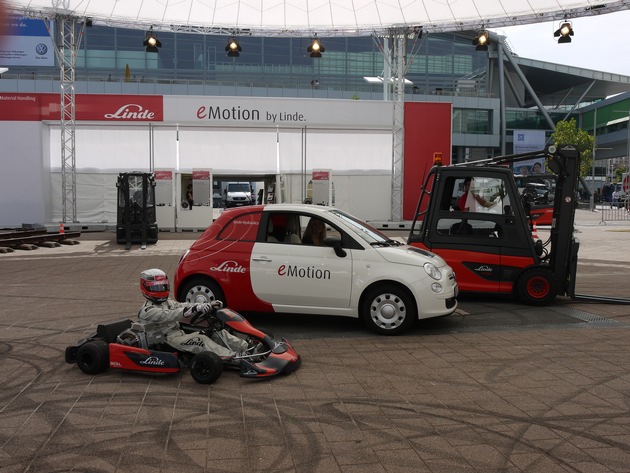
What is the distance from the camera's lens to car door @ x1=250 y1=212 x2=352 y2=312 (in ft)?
25.7

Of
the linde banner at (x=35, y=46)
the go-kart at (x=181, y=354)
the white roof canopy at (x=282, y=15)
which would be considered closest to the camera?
the go-kart at (x=181, y=354)

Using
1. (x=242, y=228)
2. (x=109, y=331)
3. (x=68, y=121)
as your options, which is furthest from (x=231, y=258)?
(x=68, y=121)

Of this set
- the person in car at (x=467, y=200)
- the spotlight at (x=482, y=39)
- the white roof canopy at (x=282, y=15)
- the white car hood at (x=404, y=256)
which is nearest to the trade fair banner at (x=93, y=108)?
the white roof canopy at (x=282, y=15)

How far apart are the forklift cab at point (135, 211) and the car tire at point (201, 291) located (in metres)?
12.4

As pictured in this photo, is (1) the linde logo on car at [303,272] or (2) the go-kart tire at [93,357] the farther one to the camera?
(1) the linde logo on car at [303,272]

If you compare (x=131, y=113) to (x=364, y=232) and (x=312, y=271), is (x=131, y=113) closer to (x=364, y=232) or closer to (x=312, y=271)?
(x=364, y=232)

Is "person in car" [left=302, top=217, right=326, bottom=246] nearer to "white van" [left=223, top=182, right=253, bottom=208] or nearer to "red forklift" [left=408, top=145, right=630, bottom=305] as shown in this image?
"red forklift" [left=408, top=145, right=630, bottom=305]

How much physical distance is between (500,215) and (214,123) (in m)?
18.9

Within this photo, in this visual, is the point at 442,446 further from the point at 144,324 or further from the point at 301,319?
the point at 301,319

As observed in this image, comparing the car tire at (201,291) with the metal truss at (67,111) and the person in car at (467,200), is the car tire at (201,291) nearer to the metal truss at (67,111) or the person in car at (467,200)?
the person in car at (467,200)

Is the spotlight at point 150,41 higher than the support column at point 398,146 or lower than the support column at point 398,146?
higher

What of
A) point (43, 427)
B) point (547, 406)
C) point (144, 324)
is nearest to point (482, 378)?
point (547, 406)

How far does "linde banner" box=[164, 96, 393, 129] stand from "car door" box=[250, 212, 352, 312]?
19474mm

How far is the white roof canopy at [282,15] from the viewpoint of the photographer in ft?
74.4
